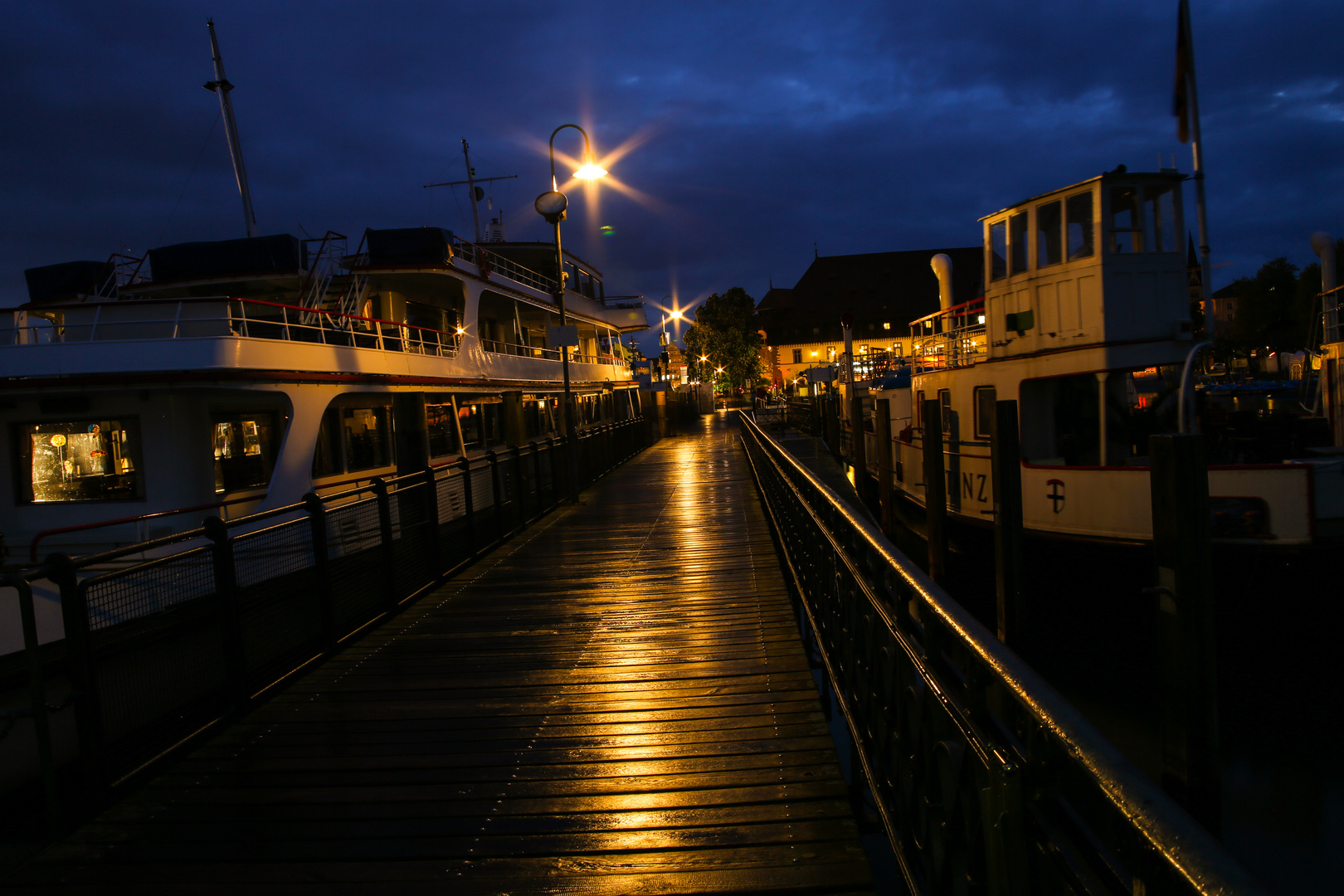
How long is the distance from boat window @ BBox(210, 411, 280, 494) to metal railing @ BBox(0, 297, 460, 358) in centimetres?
126

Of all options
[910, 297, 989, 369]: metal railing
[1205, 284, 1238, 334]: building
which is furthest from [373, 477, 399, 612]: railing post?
[1205, 284, 1238, 334]: building

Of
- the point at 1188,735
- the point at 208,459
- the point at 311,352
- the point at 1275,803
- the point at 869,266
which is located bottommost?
the point at 1275,803

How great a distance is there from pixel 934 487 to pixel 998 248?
17.4 ft

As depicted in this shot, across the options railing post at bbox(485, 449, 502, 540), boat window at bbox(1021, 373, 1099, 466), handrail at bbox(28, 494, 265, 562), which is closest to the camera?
handrail at bbox(28, 494, 265, 562)

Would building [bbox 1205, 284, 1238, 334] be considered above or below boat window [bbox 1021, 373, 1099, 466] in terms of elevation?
above

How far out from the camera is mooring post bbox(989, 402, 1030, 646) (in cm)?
680

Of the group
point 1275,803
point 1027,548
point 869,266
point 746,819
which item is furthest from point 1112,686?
point 869,266

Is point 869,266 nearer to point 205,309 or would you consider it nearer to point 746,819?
point 205,309

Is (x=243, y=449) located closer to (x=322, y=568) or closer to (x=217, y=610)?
(x=322, y=568)

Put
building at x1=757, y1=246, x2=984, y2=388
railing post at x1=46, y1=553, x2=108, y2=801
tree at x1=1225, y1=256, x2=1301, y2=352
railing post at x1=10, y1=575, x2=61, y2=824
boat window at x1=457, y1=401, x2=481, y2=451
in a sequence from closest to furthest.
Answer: railing post at x1=10, y1=575, x2=61, y2=824
railing post at x1=46, y1=553, x2=108, y2=801
boat window at x1=457, y1=401, x2=481, y2=451
tree at x1=1225, y1=256, x2=1301, y2=352
building at x1=757, y1=246, x2=984, y2=388

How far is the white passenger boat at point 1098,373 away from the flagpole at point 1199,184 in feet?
2.92

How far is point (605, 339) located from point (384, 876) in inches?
1347

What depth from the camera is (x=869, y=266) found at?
77.4 metres

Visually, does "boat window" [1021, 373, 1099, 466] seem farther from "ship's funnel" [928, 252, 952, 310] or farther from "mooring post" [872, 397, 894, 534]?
"ship's funnel" [928, 252, 952, 310]
